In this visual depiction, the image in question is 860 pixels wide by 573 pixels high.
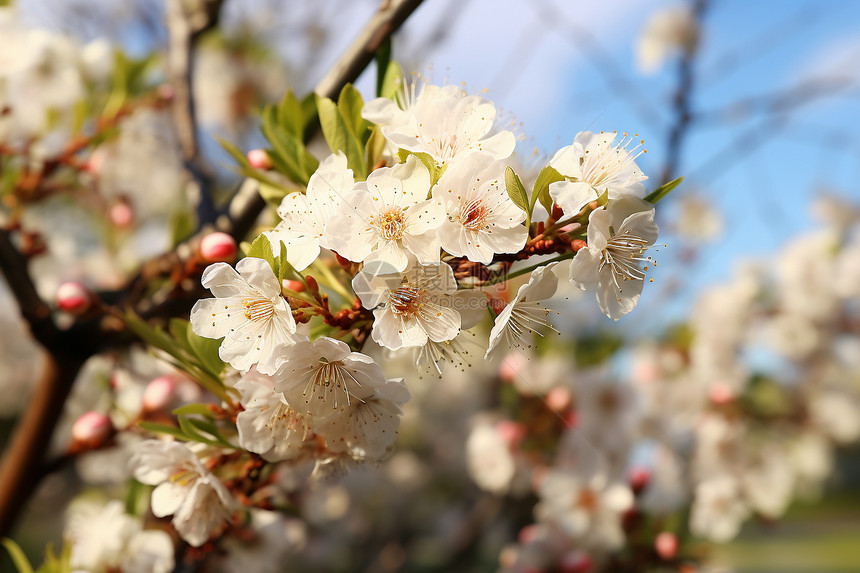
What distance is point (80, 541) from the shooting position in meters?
1.08

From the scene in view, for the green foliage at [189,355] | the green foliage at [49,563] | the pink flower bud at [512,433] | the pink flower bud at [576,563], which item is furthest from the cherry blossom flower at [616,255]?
the pink flower bud at [512,433]

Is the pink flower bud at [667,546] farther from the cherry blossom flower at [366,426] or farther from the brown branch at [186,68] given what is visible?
the brown branch at [186,68]

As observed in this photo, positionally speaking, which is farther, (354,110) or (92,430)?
(92,430)

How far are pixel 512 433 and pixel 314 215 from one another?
140 centimetres

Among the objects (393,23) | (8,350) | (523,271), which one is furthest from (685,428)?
(8,350)

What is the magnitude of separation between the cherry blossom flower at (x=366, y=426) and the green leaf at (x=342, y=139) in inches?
10.9

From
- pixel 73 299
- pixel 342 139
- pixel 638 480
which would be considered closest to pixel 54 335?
pixel 73 299

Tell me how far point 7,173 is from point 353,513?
2.41m

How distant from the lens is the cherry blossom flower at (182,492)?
2.40 feet

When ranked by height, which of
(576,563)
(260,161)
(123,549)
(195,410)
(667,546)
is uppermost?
(260,161)

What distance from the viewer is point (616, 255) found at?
0.61m

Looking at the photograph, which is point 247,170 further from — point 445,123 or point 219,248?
point 445,123

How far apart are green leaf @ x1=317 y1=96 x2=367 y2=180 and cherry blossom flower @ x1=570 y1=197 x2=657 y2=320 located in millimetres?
294

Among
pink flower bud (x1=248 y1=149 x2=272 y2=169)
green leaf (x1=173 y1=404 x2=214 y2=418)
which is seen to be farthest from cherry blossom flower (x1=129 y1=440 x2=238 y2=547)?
pink flower bud (x1=248 y1=149 x2=272 y2=169)
